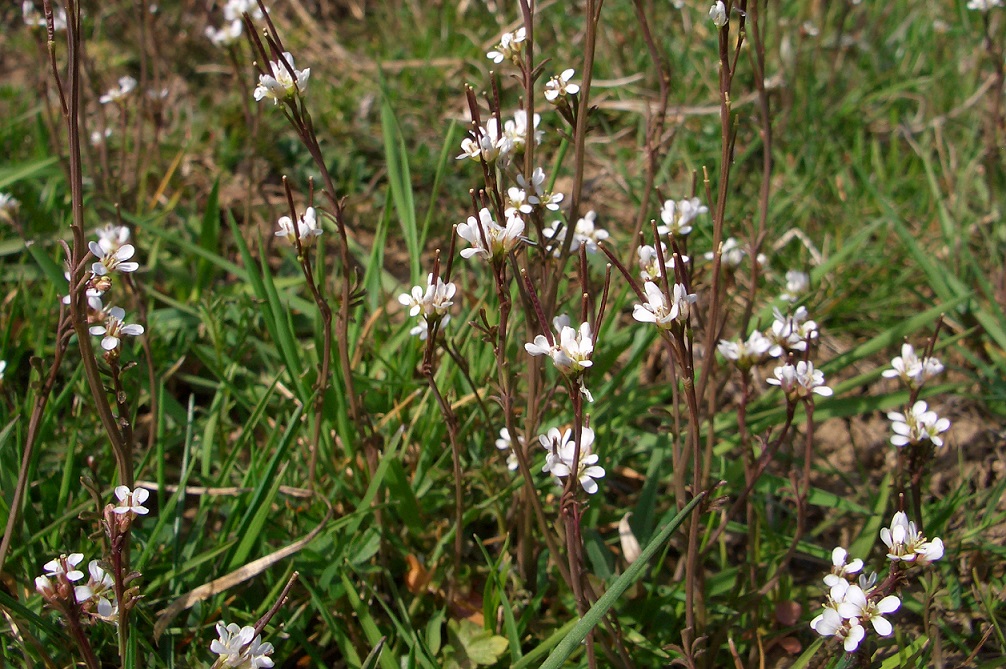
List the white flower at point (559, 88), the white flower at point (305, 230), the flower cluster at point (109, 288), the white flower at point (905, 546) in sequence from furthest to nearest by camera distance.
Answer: the white flower at point (305, 230) → the white flower at point (559, 88) → the flower cluster at point (109, 288) → the white flower at point (905, 546)

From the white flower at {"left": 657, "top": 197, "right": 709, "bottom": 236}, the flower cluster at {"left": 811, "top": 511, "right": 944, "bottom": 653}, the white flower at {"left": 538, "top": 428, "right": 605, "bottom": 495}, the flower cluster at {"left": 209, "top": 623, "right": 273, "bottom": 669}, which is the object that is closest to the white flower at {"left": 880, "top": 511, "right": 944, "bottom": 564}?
the flower cluster at {"left": 811, "top": 511, "right": 944, "bottom": 653}

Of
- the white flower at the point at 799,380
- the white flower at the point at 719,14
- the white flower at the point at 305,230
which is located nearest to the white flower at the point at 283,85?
the white flower at the point at 305,230

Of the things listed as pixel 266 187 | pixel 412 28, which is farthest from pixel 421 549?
pixel 412 28

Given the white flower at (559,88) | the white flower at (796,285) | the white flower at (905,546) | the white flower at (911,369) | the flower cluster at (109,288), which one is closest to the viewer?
the white flower at (905,546)

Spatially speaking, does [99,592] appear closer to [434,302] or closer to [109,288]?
[109,288]

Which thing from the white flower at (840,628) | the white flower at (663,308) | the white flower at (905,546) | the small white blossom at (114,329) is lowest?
the white flower at (840,628)

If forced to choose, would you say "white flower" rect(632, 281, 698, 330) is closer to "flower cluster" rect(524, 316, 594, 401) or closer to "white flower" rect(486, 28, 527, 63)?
"flower cluster" rect(524, 316, 594, 401)

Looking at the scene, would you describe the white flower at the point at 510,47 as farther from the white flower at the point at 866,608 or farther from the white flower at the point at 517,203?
the white flower at the point at 866,608
